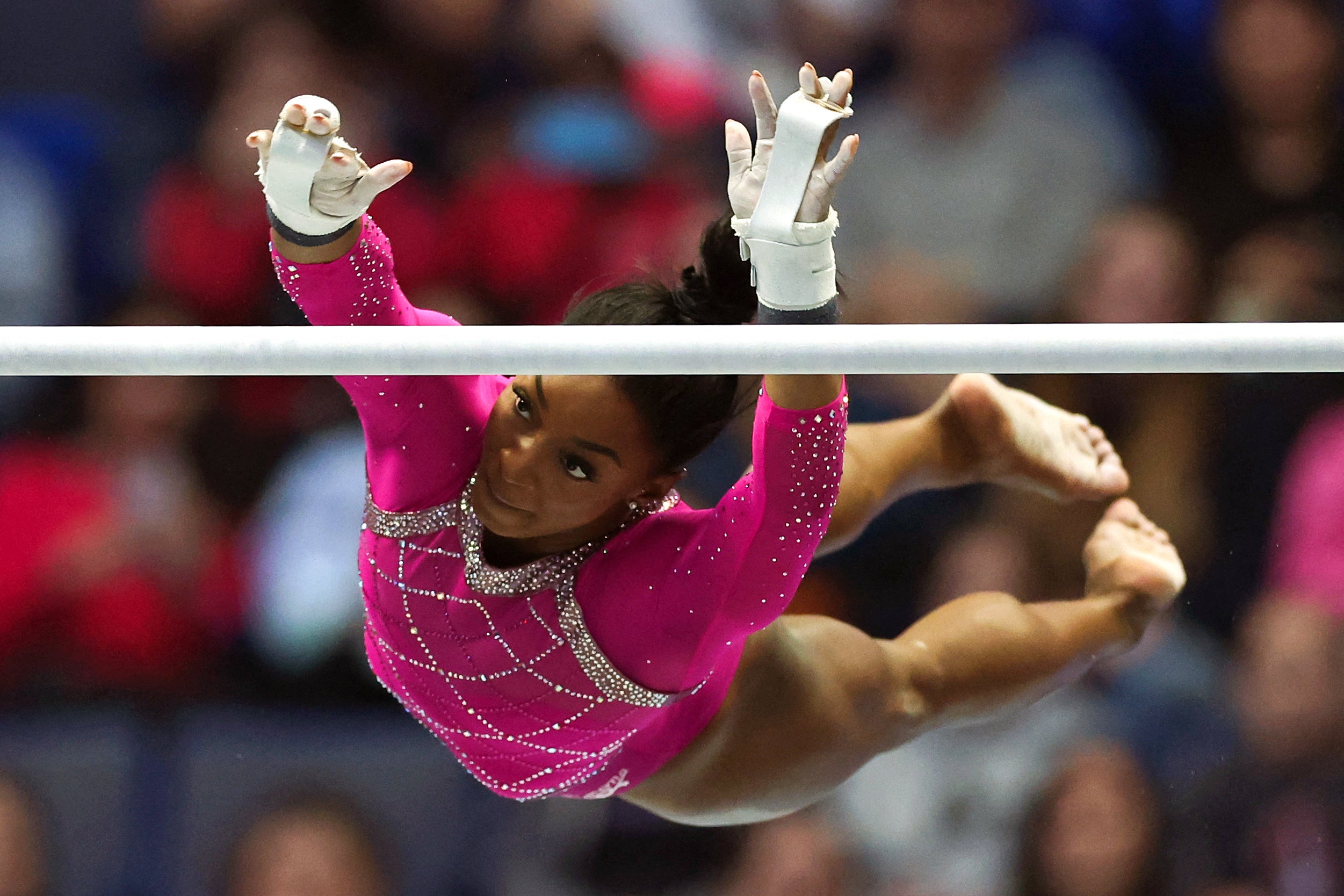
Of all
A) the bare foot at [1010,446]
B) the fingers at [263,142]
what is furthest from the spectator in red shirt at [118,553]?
the fingers at [263,142]

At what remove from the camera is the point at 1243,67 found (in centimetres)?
216

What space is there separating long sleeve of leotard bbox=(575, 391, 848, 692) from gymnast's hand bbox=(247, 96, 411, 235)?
0.31 metres

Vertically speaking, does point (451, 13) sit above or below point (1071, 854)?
above

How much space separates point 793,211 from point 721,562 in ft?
1.03

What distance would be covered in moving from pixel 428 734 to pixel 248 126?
955 millimetres

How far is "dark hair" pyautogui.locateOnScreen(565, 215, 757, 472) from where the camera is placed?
3.69 ft

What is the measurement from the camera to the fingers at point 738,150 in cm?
96

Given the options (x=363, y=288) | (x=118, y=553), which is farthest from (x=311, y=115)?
(x=118, y=553)

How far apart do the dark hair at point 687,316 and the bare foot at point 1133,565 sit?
570 millimetres

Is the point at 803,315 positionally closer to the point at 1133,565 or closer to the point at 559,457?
the point at 559,457

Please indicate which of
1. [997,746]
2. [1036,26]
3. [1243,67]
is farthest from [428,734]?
[1243,67]

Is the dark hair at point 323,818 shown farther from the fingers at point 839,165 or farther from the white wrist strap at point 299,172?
the fingers at point 839,165

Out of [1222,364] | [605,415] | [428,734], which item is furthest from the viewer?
[428,734]

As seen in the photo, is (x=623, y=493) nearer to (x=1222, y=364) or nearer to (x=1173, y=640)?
(x=1222, y=364)
